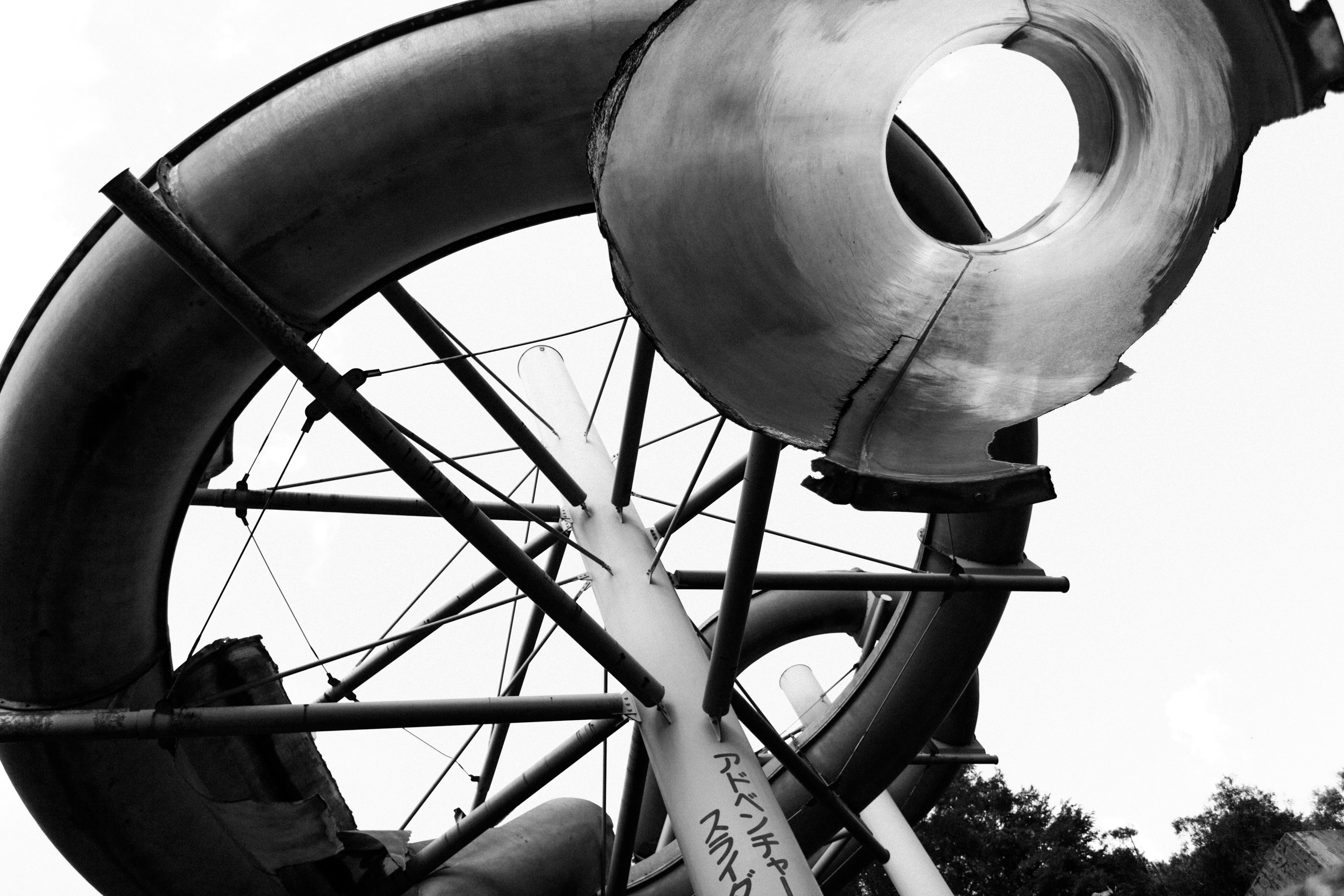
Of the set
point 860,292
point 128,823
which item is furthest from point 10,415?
point 860,292

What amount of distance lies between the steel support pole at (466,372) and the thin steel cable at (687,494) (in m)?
1.31

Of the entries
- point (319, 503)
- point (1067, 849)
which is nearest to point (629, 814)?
point (319, 503)

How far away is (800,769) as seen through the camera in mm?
8930

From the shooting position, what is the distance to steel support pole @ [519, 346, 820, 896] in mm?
6594

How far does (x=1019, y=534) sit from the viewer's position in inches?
360

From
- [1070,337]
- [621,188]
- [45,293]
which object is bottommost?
[1070,337]

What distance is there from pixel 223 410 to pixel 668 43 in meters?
4.24

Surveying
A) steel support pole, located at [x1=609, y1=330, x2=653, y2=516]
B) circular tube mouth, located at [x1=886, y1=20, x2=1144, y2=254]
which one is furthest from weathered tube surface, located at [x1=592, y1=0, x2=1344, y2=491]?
steel support pole, located at [x1=609, y1=330, x2=653, y2=516]

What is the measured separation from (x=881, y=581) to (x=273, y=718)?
14.9ft

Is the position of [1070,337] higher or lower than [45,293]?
lower

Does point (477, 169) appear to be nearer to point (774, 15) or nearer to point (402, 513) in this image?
point (774, 15)

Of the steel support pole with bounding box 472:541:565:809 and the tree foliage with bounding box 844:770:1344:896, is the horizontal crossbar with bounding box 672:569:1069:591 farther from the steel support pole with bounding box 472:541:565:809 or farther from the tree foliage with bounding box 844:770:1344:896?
the tree foliage with bounding box 844:770:1344:896

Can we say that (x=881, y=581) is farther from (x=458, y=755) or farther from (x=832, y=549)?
(x=458, y=755)

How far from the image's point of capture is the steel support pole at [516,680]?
991 cm
